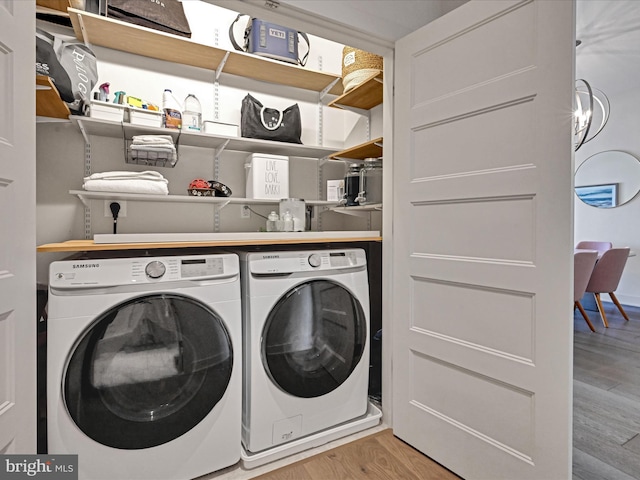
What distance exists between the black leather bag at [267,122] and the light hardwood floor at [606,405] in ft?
7.43

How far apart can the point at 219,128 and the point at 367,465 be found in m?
1.89

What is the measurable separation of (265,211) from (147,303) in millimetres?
1210

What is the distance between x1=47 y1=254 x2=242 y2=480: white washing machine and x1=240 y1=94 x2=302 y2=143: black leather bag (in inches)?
39.3

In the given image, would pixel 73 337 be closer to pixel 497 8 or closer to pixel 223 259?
pixel 223 259

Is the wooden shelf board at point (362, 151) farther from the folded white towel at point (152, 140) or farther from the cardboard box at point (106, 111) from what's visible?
the cardboard box at point (106, 111)

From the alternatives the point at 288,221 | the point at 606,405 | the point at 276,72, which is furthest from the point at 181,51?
the point at 606,405

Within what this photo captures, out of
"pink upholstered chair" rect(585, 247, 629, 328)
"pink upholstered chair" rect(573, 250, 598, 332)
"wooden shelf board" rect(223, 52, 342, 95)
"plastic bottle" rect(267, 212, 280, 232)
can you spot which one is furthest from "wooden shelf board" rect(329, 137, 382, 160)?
"pink upholstered chair" rect(585, 247, 629, 328)

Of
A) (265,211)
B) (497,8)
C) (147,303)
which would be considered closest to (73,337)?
(147,303)

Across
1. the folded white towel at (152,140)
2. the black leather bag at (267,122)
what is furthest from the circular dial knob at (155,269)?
the black leather bag at (267,122)

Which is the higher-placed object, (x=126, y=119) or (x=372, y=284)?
(x=126, y=119)

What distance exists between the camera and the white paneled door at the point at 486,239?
3.86ft

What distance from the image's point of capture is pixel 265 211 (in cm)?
244

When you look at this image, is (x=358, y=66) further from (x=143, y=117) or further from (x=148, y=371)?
(x=148, y=371)

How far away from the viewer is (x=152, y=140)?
1.80m
